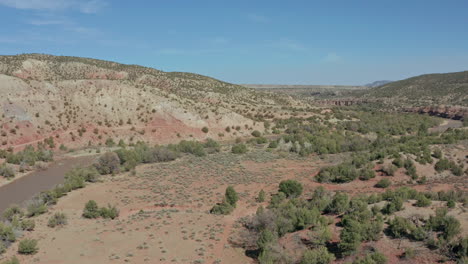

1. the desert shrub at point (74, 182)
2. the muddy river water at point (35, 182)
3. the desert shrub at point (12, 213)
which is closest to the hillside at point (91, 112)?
the muddy river water at point (35, 182)

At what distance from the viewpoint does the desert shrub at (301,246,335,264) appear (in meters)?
14.0

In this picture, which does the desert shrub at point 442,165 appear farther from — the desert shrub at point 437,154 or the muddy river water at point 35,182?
the muddy river water at point 35,182

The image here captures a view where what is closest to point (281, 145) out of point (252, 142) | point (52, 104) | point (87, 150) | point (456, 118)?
point (252, 142)

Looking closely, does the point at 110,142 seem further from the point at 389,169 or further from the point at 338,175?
the point at 389,169

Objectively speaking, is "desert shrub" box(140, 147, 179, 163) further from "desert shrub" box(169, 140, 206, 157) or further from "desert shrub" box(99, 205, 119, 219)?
"desert shrub" box(99, 205, 119, 219)

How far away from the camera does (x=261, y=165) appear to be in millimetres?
35094

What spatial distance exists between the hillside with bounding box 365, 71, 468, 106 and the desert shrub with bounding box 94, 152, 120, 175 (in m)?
98.6

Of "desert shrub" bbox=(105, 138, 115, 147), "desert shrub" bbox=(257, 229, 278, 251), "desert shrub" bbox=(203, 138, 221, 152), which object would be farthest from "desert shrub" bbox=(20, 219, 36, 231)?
"desert shrub" bbox=(105, 138, 115, 147)

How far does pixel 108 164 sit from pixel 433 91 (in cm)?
13227

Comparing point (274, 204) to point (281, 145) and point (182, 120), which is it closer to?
point (281, 145)

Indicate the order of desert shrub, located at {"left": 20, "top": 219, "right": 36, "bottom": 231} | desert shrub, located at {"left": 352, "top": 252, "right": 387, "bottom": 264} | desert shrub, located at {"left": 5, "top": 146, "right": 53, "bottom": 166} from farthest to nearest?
desert shrub, located at {"left": 5, "top": 146, "right": 53, "bottom": 166} < desert shrub, located at {"left": 20, "top": 219, "right": 36, "bottom": 231} < desert shrub, located at {"left": 352, "top": 252, "right": 387, "bottom": 264}

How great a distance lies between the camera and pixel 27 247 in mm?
16594

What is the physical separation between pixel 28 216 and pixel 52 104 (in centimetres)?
3631

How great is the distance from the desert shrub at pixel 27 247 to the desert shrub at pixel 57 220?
11.2 ft
